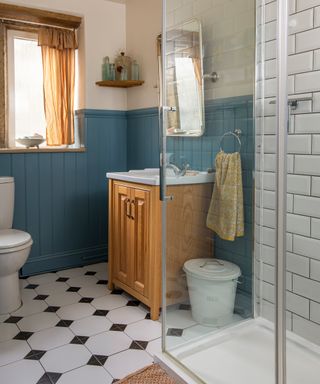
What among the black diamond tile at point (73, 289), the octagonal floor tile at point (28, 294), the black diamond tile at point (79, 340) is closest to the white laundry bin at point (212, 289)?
the black diamond tile at point (79, 340)

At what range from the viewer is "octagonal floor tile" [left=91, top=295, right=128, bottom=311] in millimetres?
2812

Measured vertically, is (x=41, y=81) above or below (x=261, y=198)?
above

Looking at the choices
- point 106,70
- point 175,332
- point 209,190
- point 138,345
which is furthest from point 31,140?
point 175,332

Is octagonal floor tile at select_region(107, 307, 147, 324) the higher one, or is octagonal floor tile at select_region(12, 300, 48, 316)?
octagonal floor tile at select_region(12, 300, 48, 316)

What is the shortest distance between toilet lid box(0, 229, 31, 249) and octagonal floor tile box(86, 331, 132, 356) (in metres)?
0.80

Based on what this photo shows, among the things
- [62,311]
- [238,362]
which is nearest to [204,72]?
[238,362]

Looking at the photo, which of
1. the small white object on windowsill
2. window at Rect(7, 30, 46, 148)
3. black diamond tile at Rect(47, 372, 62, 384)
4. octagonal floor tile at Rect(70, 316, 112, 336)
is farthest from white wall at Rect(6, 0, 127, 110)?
black diamond tile at Rect(47, 372, 62, 384)

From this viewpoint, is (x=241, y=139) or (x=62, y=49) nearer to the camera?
(x=241, y=139)

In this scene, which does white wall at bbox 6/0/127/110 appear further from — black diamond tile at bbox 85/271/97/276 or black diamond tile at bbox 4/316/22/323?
black diamond tile at bbox 4/316/22/323

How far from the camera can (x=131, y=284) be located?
284cm

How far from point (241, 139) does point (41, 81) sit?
2.11 metres

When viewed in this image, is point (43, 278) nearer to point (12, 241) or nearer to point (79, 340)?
point (12, 241)

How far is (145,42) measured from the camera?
353cm

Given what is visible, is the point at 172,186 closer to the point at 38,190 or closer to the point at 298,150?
the point at 298,150
